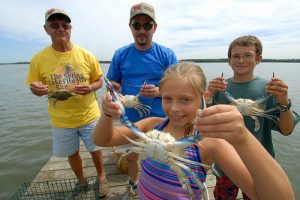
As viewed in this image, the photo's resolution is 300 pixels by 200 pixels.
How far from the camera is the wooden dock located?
440cm

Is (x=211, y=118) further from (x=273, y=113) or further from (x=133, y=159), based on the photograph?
(x=133, y=159)

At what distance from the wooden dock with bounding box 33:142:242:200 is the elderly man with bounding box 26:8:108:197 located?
307 millimetres

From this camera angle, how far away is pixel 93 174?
16.8ft

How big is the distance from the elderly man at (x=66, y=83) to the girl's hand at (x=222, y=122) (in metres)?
3.09

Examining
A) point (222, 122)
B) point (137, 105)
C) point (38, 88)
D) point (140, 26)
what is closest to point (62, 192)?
point (38, 88)

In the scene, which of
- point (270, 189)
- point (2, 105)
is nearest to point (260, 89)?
point (270, 189)

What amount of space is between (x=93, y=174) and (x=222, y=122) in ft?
14.7

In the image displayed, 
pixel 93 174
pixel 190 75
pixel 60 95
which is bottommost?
pixel 93 174

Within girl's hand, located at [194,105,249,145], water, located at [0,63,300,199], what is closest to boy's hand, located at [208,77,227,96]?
girl's hand, located at [194,105,249,145]

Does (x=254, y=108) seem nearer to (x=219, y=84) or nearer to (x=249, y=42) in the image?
(x=219, y=84)

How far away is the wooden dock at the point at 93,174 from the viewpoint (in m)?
4.40

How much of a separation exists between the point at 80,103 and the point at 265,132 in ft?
10.1

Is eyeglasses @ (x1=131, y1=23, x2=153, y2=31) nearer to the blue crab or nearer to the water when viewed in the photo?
the blue crab

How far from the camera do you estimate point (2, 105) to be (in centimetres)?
1631
